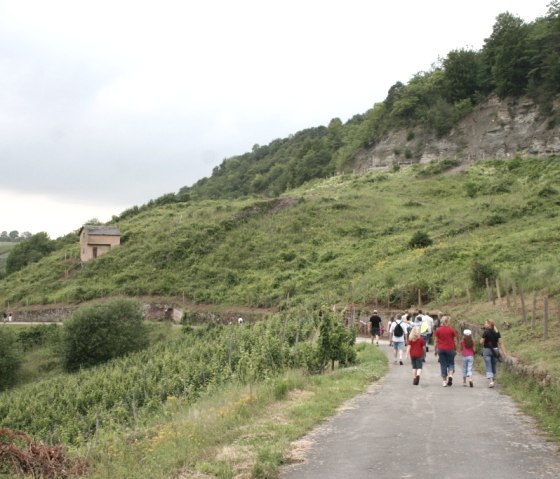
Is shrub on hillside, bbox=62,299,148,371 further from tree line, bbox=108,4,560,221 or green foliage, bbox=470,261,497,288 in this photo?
tree line, bbox=108,4,560,221

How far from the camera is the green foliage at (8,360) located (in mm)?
46312

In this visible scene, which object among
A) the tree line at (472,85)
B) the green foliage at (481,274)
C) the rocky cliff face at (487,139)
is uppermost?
the tree line at (472,85)

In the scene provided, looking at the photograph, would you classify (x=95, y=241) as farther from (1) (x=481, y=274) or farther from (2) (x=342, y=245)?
(1) (x=481, y=274)

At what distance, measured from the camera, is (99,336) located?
47.6 meters

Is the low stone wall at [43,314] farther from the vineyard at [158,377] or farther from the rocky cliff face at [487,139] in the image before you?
the rocky cliff face at [487,139]

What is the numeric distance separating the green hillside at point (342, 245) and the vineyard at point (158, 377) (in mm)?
10122

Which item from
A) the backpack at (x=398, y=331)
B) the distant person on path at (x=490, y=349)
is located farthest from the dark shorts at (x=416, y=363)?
the backpack at (x=398, y=331)

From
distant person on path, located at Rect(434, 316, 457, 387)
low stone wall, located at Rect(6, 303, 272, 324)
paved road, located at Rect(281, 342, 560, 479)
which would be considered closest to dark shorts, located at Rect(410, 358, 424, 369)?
distant person on path, located at Rect(434, 316, 457, 387)

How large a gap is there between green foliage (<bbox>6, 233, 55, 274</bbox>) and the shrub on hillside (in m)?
52.0

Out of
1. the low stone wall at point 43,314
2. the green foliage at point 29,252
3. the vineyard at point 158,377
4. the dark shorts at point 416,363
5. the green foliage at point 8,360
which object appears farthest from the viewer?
the green foliage at point 29,252

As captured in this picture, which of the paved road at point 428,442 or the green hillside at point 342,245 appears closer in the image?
the paved road at point 428,442

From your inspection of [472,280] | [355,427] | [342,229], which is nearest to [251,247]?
[342,229]

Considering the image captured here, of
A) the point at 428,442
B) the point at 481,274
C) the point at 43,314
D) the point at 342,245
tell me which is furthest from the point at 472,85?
the point at 428,442

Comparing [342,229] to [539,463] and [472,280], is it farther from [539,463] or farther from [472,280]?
[539,463]
